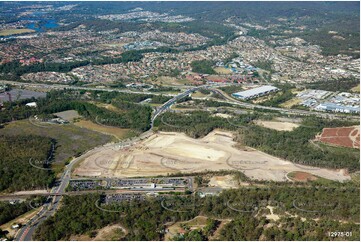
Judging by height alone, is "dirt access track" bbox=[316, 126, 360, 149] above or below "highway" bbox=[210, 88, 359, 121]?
→ above

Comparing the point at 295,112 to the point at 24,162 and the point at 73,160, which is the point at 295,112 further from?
the point at 24,162

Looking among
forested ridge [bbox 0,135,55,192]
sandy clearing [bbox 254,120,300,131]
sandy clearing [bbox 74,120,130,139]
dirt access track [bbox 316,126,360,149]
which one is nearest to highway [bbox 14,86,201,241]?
forested ridge [bbox 0,135,55,192]

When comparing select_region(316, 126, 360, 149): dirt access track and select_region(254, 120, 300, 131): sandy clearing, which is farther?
select_region(254, 120, 300, 131): sandy clearing

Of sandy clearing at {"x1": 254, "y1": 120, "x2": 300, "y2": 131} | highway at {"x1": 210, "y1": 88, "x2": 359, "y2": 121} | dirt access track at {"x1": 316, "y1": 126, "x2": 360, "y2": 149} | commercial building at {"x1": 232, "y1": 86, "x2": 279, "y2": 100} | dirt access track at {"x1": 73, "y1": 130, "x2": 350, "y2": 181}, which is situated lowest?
commercial building at {"x1": 232, "y1": 86, "x2": 279, "y2": 100}

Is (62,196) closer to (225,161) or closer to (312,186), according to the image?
(225,161)

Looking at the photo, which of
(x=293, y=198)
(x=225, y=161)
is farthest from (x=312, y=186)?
(x=225, y=161)

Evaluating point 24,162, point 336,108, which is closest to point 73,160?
point 24,162

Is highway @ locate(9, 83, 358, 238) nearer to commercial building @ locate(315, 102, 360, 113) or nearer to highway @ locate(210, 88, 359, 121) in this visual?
highway @ locate(210, 88, 359, 121)

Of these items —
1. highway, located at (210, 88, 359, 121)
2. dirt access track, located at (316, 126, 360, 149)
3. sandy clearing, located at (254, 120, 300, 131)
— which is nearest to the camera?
dirt access track, located at (316, 126, 360, 149)
